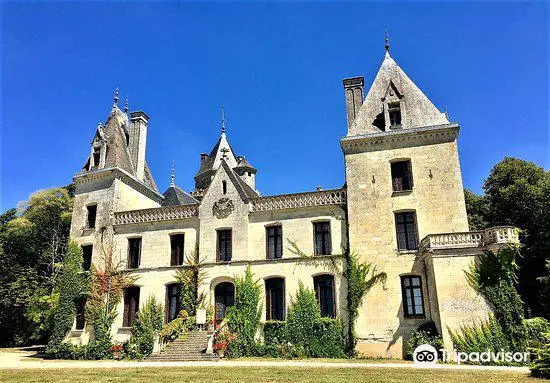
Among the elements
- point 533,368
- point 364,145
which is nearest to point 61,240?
point 364,145

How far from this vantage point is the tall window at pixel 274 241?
22359 mm

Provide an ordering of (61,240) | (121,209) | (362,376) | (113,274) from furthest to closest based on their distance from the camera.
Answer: (61,240), (121,209), (113,274), (362,376)

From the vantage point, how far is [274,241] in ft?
74.1

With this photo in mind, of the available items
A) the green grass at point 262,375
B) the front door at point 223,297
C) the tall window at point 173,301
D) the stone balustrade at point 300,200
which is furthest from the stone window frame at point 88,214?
the green grass at point 262,375

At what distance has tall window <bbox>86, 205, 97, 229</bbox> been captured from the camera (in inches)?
1023

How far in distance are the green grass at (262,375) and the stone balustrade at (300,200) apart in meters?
9.52

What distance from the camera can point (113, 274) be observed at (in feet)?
79.5

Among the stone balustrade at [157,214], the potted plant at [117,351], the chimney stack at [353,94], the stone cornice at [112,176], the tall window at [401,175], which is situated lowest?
the potted plant at [117,351]

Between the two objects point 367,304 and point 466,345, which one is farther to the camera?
point 367,304

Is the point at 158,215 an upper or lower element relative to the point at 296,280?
upper

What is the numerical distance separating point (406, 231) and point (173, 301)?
12.8 metres

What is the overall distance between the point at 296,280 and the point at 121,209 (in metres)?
11.9

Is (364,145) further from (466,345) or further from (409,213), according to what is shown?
(466,345)

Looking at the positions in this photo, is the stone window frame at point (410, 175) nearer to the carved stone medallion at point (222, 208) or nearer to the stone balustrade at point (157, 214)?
the carved stone medallion at point (222, 208)
